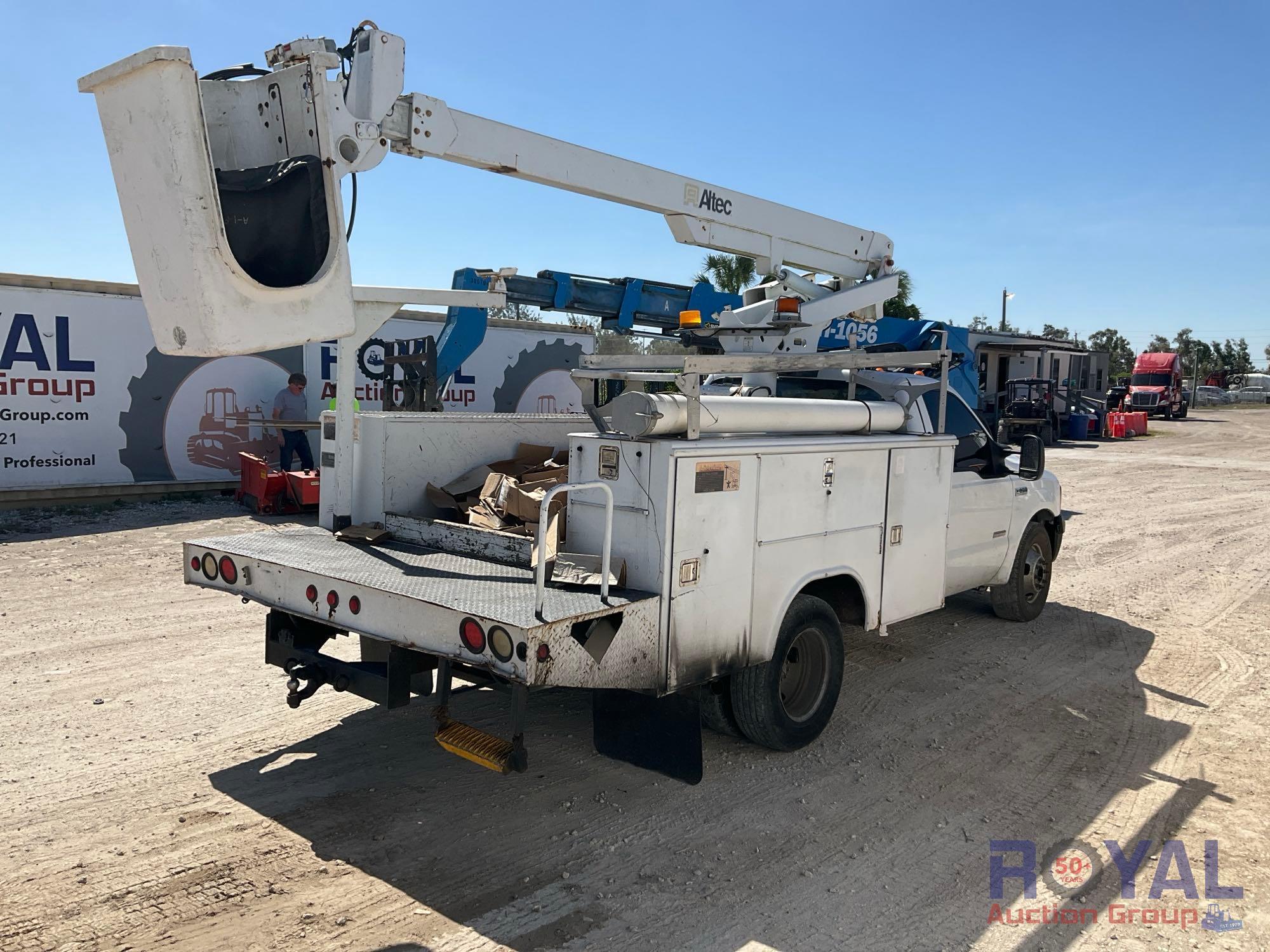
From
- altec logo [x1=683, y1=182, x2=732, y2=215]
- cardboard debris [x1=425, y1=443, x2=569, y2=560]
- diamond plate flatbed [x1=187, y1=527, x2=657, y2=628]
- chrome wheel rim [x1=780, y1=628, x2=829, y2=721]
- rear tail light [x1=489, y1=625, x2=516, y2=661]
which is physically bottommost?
chrome wheel rim [x1=780, y1=628, x2=829, y2=721]

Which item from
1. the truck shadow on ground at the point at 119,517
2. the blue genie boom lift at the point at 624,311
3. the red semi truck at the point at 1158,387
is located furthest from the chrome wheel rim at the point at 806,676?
the red semi truck at the point at 1158,387

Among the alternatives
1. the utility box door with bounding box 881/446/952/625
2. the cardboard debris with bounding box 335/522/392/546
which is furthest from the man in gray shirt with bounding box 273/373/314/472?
the utility box door with bounding box 881/446/952/625

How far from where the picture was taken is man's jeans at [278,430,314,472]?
13.4 metres

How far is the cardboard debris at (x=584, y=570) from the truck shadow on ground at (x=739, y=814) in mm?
1094

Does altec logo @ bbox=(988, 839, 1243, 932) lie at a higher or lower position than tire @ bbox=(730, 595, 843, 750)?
lower

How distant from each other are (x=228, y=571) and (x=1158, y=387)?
4923 centimetres

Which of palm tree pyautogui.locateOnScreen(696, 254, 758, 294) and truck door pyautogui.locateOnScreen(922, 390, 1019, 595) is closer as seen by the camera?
truck door pyautogui.locateOnScreen(922, 390, 1019, 595)

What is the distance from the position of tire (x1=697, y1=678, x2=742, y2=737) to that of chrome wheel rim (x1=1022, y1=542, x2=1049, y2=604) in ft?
12.9

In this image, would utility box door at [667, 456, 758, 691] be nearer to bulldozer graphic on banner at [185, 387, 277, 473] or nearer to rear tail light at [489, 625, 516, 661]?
rear tail light at [489, 625, 516, 661]

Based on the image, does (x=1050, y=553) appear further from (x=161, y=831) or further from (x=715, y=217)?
(x=161, y=831)

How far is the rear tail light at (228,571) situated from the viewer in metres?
Answer: 4.57

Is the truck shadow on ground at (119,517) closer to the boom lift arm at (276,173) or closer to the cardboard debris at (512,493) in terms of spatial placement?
the cardboard debris at (512,493)

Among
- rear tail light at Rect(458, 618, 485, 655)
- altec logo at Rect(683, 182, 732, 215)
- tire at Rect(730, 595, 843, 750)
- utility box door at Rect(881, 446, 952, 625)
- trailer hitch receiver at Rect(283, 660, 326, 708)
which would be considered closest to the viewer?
rear tail light at Rect(458, 618, 485, 655)

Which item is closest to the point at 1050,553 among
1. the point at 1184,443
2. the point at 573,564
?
the point at 573,564
